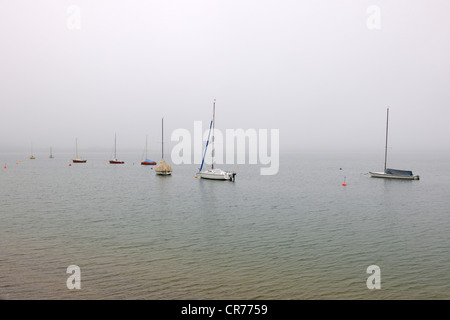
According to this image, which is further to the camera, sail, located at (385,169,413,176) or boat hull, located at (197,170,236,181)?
sail, located at (385,169,413,176)

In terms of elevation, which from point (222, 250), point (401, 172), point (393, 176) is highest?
point (401, 172)

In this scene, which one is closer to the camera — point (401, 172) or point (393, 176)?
point (401, 172)

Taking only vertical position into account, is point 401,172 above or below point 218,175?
above

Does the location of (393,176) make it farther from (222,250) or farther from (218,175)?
(222,250)

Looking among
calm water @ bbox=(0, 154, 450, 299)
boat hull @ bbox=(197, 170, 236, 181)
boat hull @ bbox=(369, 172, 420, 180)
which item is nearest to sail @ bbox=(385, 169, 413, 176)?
boat hull @ bbox=(369, 172, 420, 180)

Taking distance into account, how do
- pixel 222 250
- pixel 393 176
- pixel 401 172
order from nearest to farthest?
pixel 222 250
pixel 401 172
pixel 393 176

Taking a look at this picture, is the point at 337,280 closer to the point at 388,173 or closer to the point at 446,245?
the point at 446,245

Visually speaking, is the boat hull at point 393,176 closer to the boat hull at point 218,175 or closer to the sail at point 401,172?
the sail at point 401,172

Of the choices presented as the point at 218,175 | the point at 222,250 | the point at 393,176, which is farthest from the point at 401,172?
the point at 222,250

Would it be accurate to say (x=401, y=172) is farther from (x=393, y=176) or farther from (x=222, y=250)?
(x=222, y=250)

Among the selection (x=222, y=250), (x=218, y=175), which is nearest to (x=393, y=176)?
(x=218, y=175)

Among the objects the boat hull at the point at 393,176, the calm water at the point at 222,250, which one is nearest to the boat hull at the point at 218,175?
the calm water at the point at 222,250

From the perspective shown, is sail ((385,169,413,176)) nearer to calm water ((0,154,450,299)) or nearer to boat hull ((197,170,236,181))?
calm water ((0,154,450,299))

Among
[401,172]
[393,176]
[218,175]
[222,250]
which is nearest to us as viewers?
[222,250]
